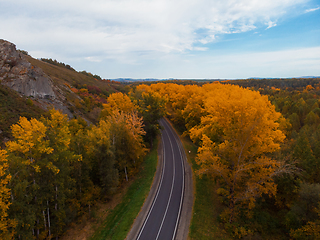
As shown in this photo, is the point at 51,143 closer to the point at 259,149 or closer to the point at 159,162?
the point at 259,149

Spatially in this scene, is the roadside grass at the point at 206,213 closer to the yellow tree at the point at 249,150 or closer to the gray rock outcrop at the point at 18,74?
the yellow tree at the point at 249,150

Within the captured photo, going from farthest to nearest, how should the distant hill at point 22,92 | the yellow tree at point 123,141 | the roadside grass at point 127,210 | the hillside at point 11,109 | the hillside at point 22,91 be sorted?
the hillside at point 22,91 → the distant hill at point 22,92 → the yellow tree at point 123,141 → the hillside at point 11,109 → the roadside grass at point 127,210

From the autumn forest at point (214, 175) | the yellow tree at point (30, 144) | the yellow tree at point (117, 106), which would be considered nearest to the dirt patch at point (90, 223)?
the autumn forest at point (214, 175)

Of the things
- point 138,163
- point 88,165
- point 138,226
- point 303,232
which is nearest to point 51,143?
point 88,165

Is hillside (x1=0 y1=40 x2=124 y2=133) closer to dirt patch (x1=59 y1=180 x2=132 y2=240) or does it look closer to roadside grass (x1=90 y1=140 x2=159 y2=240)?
dirt patch (x1=59 y1=180 x2=132 y2=240)

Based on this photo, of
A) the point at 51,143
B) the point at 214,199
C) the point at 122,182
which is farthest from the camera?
the point at 122,182

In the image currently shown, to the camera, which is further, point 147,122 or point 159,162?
point 147,122
